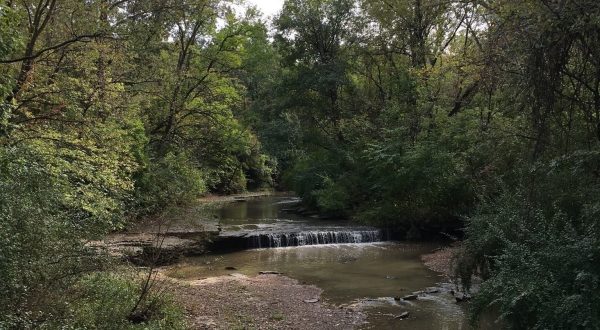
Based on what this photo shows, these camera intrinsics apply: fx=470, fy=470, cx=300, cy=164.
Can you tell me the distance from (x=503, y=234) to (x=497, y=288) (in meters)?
1.10

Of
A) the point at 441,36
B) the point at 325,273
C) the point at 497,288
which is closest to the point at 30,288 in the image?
the point at 497,288

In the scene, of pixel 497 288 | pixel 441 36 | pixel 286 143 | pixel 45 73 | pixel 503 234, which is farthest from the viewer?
pixel 286 143

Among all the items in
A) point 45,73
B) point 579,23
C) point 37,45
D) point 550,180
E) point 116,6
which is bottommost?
point 550,180

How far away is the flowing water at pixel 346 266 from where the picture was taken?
991cm

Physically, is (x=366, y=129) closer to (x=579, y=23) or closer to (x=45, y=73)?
(x=45, y=73)

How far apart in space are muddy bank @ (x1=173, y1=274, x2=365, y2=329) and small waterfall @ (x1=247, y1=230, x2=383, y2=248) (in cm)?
538

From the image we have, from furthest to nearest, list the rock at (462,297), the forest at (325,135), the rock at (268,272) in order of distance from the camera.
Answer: the rock at (268,272) → the rock at (462,297) → the forest at (325,135)

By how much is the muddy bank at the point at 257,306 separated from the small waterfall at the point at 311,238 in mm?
5379

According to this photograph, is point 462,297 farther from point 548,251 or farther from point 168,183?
point 168,183

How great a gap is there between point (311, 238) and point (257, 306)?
8.55m

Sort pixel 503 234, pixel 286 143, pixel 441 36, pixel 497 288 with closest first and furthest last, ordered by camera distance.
→ pixel 497 288 < pixel 503 234 < pixel 441 36 < pixel 286 143

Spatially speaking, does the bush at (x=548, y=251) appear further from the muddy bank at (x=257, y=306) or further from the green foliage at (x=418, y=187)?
the green foliage at (x=418, y=187)

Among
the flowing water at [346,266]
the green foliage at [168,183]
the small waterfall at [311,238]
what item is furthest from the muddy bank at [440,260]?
the green foliage at [168,183]

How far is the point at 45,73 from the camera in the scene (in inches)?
423
